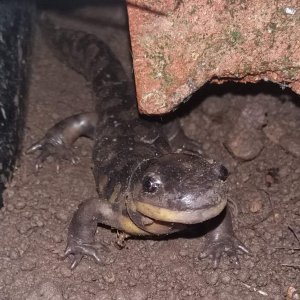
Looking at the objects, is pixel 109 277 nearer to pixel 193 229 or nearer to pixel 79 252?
pixel 79 252

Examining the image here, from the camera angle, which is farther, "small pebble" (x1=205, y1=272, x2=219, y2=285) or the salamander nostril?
"small pebble" (x1=205, y1=272, x2=219, y2=285)

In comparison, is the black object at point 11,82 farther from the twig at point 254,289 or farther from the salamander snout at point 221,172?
the twig at point 254,289

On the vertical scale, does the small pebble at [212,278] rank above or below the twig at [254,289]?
below

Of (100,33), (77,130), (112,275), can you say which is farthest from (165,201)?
(100,33)

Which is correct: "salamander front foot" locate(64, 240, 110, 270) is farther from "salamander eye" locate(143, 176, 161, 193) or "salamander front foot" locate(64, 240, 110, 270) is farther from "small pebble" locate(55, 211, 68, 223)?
"salamander eye" locate(143, 176, 161, 193)

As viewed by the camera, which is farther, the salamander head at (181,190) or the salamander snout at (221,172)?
the salamander snout at (221,172)

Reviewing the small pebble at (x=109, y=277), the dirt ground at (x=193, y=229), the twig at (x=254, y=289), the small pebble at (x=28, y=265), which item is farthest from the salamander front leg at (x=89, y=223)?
the twig at (x=254, y=289)

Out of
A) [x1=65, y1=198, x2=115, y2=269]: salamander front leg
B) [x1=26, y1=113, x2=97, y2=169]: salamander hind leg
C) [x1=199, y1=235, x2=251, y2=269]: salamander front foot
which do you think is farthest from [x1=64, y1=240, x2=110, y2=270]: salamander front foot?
[x1=26, y1=113, x2=97, y2=169]: salamander hind leg
